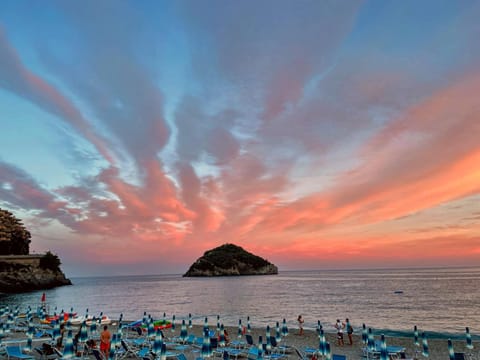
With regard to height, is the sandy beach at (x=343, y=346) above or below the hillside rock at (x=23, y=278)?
below

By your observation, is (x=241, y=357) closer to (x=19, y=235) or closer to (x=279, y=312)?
(x=279, y=312)

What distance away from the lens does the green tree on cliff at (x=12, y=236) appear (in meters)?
97.1

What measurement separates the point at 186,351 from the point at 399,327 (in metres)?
22.4

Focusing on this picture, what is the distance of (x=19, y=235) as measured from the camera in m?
105

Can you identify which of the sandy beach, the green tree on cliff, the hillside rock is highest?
the green tree on cliff

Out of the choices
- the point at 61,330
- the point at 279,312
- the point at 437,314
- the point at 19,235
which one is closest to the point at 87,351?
the point at 61,330

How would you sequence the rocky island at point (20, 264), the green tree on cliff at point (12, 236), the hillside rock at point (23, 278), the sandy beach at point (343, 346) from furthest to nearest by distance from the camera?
the green tree on cliff at point (12, 236)
the rocky island at point (20, 264)
the hillside rock at point (23, 278)
the sandy beach at point (343, 346)

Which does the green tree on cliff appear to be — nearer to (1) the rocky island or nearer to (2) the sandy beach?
(1) the rocky island

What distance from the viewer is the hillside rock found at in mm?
86188

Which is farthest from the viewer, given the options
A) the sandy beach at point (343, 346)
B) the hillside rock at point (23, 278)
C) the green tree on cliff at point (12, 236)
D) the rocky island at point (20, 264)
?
the green tree on cliff at point (12, 236)

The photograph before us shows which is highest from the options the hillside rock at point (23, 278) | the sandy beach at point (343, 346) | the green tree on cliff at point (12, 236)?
the green tree on cliff at point (12, 236)

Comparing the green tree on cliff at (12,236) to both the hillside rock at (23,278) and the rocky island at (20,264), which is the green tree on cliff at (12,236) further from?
the hillside rock at (23,278)

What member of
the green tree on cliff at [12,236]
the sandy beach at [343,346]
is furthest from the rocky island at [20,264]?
the sandy beach at [343,346]

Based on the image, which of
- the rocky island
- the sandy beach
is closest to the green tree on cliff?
the rocky island
